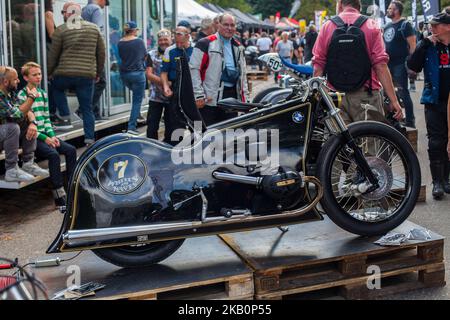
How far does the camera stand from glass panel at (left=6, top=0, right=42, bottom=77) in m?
6.66

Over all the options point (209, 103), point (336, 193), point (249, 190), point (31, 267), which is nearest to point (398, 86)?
point (209, 103)

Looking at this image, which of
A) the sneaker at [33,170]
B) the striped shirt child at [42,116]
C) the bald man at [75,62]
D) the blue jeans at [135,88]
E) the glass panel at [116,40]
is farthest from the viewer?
the glass panel at [116,40]

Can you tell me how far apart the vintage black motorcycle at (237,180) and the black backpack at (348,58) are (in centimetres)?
108

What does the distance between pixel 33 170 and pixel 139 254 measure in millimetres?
2839

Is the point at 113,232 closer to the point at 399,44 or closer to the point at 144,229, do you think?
the point at 144,229

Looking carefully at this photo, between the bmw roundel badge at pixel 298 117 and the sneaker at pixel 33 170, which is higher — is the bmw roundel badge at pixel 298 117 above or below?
above

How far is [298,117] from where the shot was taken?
3.96m

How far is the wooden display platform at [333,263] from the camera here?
371 centimetres

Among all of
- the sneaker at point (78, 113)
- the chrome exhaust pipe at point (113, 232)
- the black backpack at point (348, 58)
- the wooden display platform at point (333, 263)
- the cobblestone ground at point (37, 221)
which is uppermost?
the black backpack at point (348, 58)

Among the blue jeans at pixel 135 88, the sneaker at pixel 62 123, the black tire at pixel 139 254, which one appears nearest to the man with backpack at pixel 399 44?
the blue jeans at pixel 135 88

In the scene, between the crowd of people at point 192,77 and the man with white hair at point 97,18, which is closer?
the crowd of people at point 192,77

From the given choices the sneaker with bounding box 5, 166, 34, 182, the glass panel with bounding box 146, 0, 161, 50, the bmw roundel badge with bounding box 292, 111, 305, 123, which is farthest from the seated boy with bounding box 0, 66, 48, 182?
the glass panel with bounding box 146, 0, 161, 50

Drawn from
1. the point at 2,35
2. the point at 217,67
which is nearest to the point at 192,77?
the point at 217,67

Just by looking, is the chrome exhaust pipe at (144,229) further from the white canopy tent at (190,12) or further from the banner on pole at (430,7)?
the white canopy tent at (190,12)
